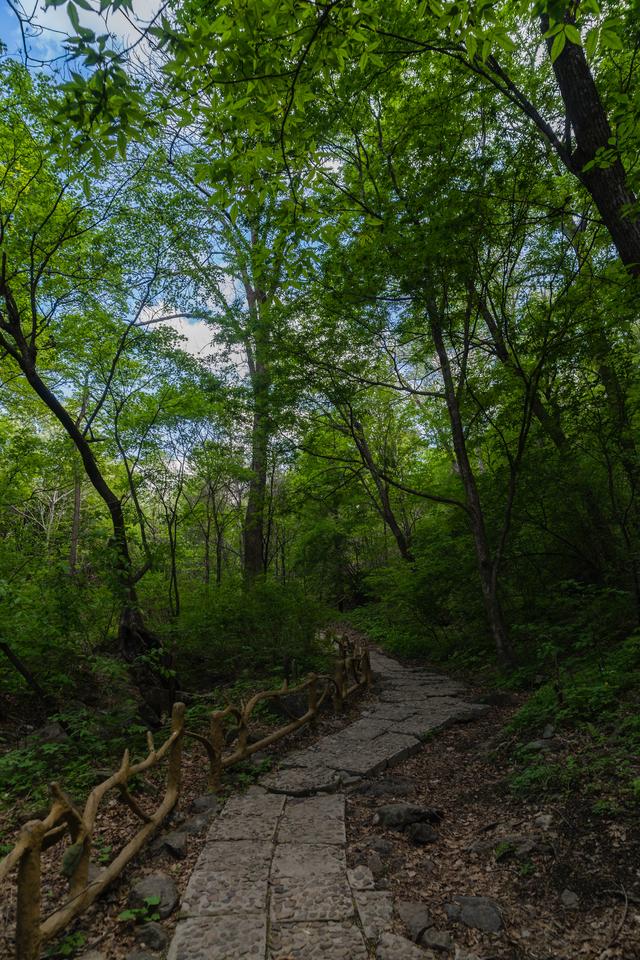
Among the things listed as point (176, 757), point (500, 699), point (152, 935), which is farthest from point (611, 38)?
point (500, 699)

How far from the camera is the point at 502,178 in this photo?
5.97m

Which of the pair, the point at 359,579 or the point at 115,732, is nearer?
the point at 115,732

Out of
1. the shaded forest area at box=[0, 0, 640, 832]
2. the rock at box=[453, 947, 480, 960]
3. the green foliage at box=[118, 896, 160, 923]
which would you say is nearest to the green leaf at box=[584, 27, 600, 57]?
the shaded forest area at box=[0, 0, 640, 832]

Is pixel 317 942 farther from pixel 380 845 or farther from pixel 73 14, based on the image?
pixel 73 14

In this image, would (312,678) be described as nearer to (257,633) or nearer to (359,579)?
(257,633)

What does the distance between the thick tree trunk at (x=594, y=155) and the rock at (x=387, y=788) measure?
491cm

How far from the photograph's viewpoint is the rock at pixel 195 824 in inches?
139

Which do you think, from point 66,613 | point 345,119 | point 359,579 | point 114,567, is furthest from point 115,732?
point 359,579

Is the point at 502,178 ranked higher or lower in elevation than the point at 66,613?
higher

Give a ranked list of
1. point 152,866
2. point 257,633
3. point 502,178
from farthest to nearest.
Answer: point 257,633
point 502,178
point 152,866

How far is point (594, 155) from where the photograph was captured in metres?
4.44

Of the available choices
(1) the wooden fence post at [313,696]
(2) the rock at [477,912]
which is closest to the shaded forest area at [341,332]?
(2) the rock at [477,912]

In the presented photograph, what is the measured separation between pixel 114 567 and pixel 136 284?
18.2 feet

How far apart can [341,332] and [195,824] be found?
719 cm
